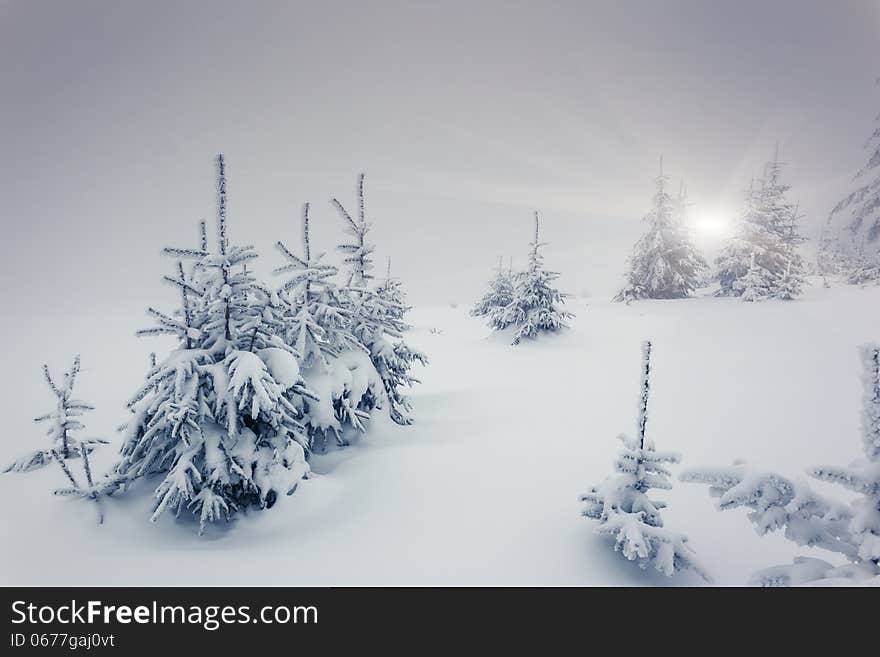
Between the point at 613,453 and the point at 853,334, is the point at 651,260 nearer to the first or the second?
the point at 853,334

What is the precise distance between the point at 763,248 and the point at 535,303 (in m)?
17.9

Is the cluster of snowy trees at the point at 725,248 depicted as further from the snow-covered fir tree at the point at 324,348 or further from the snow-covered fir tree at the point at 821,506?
the snow-covered fir tree at the point at 821,506

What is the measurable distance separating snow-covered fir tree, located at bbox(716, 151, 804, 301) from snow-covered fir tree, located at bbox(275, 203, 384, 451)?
1034 inches

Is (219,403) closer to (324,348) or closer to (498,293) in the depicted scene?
(324,348)

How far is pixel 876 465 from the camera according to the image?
363 centimetres

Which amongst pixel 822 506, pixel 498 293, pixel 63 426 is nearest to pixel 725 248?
pixel 498 293

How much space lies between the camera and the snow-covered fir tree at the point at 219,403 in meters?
6.27

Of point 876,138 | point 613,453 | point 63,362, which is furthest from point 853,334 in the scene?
point 63,362

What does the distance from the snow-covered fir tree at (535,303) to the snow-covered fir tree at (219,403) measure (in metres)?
15.8

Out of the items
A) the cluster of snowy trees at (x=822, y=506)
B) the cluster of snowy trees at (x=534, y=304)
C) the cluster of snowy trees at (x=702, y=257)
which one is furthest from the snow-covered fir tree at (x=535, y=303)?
the cluster of snowy trees at (x=822, y=506)

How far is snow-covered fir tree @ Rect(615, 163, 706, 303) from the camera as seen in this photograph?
28984 millimetres
